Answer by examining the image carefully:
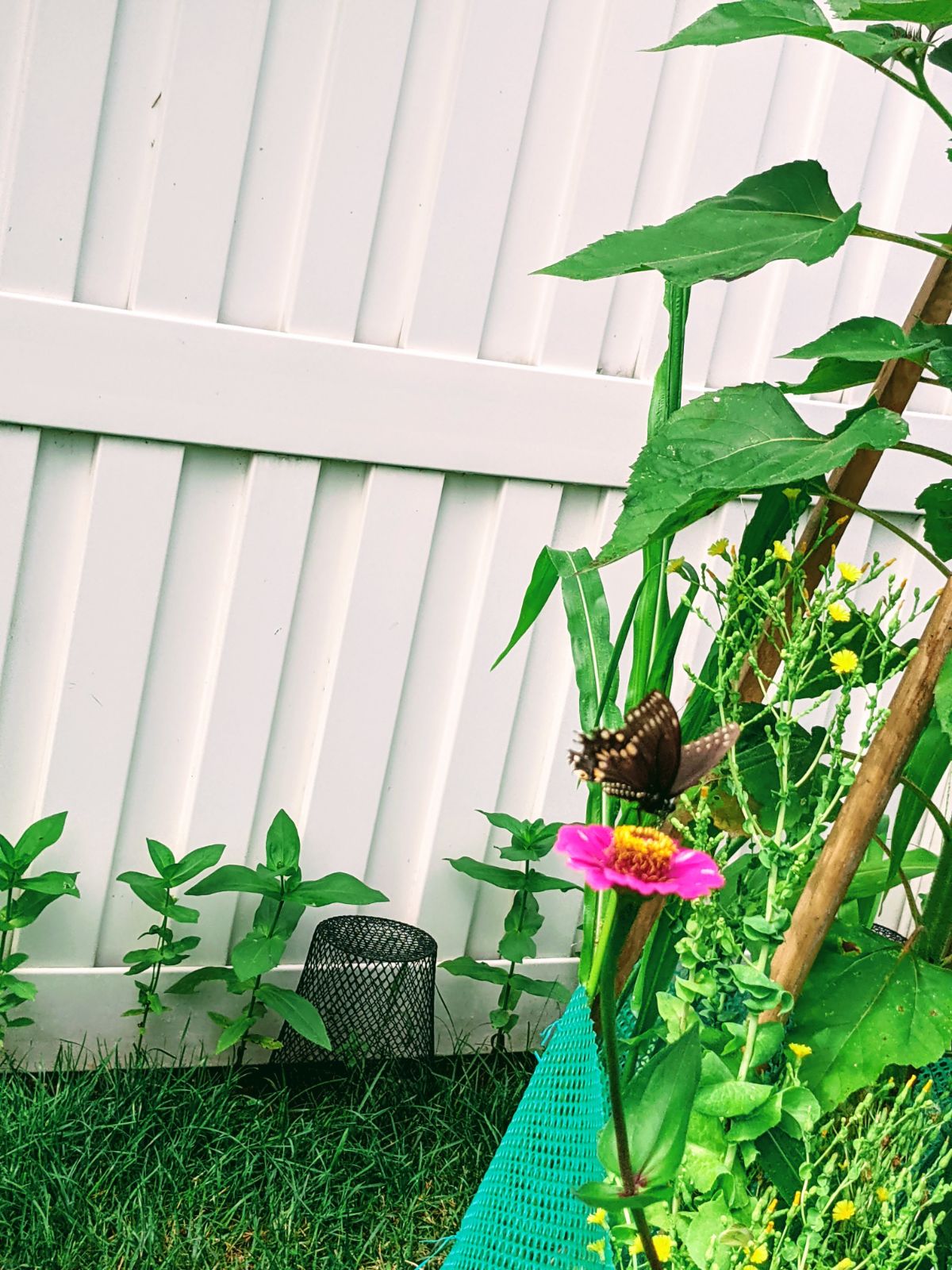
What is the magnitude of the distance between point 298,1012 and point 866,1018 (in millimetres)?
829

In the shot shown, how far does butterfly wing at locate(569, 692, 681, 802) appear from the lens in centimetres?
76

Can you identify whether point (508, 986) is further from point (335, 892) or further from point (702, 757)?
point (702, 757)

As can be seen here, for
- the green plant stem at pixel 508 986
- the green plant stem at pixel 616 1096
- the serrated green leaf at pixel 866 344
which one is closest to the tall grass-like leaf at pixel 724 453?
the serrated green leaf at pixel 866 344

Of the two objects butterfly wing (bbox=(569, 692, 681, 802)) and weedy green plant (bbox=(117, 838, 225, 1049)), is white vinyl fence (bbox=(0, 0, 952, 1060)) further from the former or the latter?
Result: butterfly wing (bbox=(569, 692, 681, 802))

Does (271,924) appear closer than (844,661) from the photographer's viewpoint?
No

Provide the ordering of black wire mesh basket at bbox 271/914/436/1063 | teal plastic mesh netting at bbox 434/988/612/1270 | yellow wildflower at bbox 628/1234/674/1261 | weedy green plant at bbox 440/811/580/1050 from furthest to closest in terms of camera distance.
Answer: weedy green plant at bbox 440/811/580/1050
black wire mesh basket at bbox 271/914/436/1063
teal plastic mesh netting at bbox 434/988/612/1270
yellow wildflower at bbox 628/1234/674/1261

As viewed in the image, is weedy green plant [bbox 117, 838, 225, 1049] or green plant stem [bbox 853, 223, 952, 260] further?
weedy green plant [bbox 117, 838, 225, 1049]

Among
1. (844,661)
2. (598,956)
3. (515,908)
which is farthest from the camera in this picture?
(515,908)

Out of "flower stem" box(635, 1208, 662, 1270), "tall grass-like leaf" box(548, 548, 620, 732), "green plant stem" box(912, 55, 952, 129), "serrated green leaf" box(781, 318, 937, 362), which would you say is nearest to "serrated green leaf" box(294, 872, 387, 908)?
"tall grass-like leaf" box(548, 548, 620, 732)

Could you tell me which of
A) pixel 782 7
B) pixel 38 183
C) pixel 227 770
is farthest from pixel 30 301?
pixel 782 7

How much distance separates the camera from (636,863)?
29.1 inches

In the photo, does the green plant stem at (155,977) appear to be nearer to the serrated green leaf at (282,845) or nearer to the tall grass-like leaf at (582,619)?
the serrated green leaf at (282,845)

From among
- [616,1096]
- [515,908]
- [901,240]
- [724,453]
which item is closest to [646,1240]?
[616,1096]

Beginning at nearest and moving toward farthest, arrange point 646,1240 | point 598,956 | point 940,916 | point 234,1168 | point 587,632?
1. point 646,1240
2. point 940,916
3. point 598,956
4. point 587,632
5. point 234,1168
